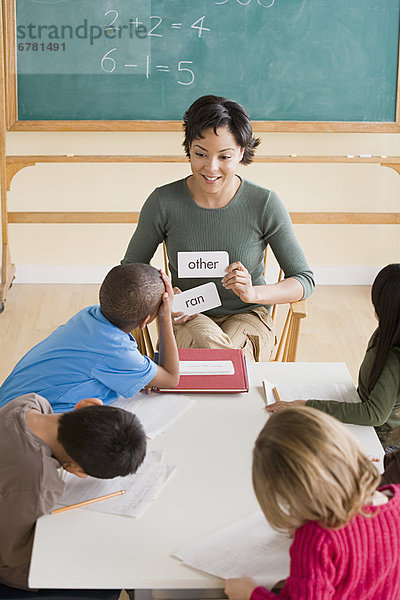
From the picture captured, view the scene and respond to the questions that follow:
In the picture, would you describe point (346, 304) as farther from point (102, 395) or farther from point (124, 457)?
point (124, 457)

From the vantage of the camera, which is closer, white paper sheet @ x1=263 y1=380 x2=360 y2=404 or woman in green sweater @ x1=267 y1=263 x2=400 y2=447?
woman in green sweater @ x1=267 y1=263 x2=400 y2=447

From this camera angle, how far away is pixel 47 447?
1.57 meters

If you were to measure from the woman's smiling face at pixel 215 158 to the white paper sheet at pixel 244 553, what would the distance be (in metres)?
1.42

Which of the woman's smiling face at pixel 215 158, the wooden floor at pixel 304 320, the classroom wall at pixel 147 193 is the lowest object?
the wooden floor at pixel 304 320

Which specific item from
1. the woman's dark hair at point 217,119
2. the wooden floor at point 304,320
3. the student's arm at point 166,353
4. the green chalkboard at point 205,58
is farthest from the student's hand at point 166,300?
the green chalkboard at point 205,58

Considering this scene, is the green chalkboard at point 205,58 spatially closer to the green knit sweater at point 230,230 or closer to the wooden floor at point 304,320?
the wooden floor at point 304,320

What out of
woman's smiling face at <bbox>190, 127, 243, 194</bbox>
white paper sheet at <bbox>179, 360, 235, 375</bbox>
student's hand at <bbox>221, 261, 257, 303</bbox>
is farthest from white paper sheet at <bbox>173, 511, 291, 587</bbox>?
woman's smiling face at <bbox>190, 127, 243, 194</bbox>

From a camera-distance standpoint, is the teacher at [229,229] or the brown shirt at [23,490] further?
the teacher at [229,229]

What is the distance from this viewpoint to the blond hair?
1.24 metres

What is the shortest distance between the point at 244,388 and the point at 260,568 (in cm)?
70

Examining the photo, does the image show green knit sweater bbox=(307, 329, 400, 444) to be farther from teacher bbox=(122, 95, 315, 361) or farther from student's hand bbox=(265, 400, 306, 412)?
teacher bbox=(122, 95, 315, 361)

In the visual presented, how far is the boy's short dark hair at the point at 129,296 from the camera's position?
77.5 inches

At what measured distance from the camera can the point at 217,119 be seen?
2590 mm

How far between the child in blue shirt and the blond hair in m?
0.73
